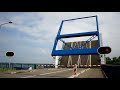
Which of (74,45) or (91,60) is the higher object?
(74,45)

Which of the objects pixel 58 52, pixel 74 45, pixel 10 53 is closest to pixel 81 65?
pixel 74 45

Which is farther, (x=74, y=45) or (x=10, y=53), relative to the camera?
(x=74, y=45)
